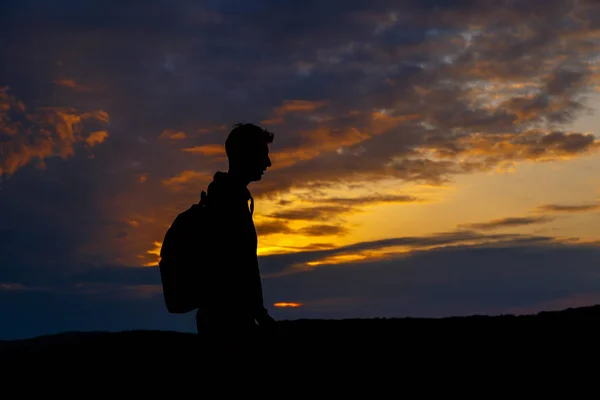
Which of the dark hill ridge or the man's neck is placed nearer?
the man's neck

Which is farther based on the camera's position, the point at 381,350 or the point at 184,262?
the point at 381,350

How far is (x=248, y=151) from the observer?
16.2 ft

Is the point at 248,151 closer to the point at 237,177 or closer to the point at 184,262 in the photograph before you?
the point at 237,177

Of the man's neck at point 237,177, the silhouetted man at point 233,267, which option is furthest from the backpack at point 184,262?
the man's neck at point 237,177

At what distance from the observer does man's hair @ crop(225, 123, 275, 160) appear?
4.93m

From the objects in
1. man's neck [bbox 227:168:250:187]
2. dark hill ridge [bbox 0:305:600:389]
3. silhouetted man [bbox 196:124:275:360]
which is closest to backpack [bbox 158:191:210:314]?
silhouetted man [bbox 196:124:275:360]

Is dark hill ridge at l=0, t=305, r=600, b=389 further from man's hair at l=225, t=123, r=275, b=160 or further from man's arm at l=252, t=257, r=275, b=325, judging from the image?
man's hair at l=225, t=123, r=275, b=160

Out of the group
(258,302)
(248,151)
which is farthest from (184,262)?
(248,151)

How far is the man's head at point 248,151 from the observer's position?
4934mm

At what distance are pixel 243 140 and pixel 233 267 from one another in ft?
3.00

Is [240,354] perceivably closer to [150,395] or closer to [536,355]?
[150,395]

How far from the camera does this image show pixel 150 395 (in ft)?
35.8

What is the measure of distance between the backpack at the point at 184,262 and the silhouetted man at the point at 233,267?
70 millimetres

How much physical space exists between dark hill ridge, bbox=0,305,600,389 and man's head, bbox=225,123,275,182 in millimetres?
4834
